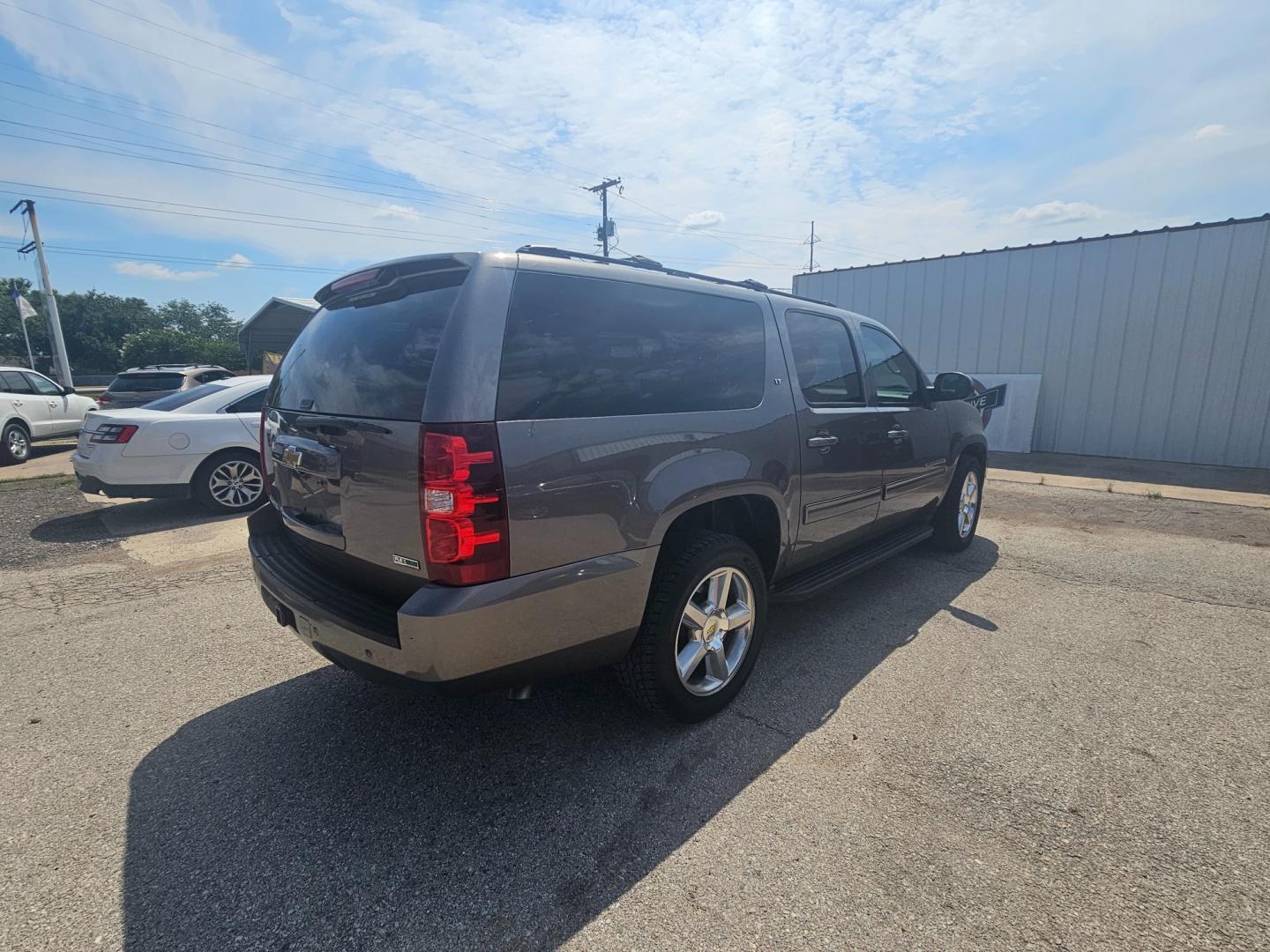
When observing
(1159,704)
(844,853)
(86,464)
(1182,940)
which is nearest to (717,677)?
(844,853)

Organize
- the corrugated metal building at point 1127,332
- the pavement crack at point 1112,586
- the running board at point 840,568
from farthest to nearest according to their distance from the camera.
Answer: the corrugated metal building at point 1127,332
the pavement crack at point 1112,586
the running board at point 840,568

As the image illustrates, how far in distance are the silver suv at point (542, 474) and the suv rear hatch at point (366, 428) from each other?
1 centimetres

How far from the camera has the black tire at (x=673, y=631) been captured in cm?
250

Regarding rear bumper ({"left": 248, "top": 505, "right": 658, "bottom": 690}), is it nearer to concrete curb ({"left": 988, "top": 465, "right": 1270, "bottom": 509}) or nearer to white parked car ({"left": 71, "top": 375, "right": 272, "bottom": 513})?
white parked car ({"left": 71, "top": 375, "right": 272, "bottom": 513})

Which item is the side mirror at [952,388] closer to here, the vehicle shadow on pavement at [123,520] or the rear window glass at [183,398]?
the vehicle shadow on pavement at [123,520]

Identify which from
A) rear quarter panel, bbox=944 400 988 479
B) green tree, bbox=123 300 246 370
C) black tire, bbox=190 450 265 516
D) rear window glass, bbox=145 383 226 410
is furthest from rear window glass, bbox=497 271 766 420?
green tree, bbox=123 300 246 370

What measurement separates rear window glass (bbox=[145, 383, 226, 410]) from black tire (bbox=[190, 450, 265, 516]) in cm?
72

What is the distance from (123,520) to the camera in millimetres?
6434

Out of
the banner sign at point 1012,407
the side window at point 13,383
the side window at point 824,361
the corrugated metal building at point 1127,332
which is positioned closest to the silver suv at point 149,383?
the side window at point 13,383

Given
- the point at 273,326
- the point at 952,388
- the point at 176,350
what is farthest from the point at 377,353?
the point at 176,350

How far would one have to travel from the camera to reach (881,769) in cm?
247

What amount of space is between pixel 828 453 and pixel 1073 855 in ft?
6.25

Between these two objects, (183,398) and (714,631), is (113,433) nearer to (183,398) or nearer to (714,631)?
(183,398)

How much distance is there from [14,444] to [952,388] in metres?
13.9
